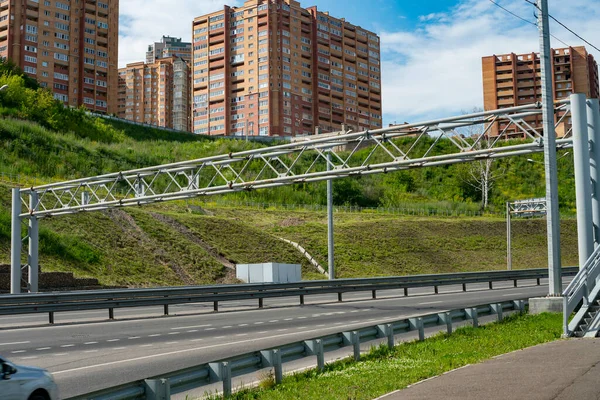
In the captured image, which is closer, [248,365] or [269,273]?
[248,365]

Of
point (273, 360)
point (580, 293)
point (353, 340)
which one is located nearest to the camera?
point (273, 360)

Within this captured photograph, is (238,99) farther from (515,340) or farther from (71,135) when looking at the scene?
(515,340)

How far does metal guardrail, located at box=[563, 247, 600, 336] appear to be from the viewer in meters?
16.1

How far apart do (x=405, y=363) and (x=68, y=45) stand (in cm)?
12505

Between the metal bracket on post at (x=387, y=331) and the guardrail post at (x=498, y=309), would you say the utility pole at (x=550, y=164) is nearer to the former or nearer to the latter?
the guardrail post at (x=498, y=309)

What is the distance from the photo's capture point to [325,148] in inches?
1232

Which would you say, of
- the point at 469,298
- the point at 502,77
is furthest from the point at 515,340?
the point at 502,77

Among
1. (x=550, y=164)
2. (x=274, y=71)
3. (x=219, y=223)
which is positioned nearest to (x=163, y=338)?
(x=550, y=164)

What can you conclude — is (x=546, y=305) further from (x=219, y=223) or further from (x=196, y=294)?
(x=219, y=223)

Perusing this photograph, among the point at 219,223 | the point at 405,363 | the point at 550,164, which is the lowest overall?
the point at 405,363

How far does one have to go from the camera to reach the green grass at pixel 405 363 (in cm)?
1032

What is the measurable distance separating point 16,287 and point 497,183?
81.4m

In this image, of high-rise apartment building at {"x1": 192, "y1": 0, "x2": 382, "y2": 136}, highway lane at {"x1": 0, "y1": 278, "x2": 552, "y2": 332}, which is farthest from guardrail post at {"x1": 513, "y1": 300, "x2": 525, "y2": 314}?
high-rise apartment building at {"x1": 192, "y1": 0, "x2": 382, "y2": 136}

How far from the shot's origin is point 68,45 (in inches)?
5027
